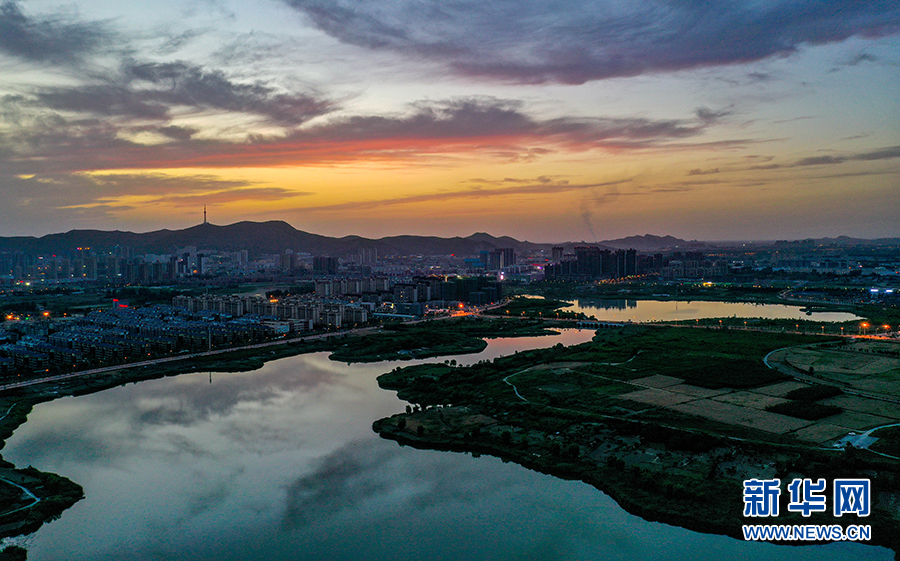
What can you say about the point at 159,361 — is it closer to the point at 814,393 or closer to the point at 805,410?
the point at 805,410

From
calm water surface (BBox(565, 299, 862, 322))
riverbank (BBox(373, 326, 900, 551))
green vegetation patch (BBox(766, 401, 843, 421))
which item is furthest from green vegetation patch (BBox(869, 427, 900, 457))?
calm water surface (BBox(565, 299, 862, 322))

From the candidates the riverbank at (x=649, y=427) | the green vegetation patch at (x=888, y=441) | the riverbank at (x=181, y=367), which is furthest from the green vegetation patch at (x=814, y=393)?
the riverbank at (x=181, y=367)

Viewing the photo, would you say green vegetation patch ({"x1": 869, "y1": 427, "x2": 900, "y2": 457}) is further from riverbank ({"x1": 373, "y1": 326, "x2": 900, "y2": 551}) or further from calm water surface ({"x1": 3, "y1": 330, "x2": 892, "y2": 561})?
calm water surface ({"x1": 3, "y1": 330, "x2": 892, "y2": 561})

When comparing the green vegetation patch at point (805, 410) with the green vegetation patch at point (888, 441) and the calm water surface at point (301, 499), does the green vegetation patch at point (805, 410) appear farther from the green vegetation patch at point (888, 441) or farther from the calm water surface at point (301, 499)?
the calm water surface at point (301, 499)

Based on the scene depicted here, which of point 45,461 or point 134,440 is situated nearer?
point 45,461

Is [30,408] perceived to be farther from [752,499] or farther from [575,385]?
[752,499]

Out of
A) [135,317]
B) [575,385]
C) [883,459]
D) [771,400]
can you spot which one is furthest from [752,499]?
[135,317]

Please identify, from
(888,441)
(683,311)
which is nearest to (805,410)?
(888,441)
